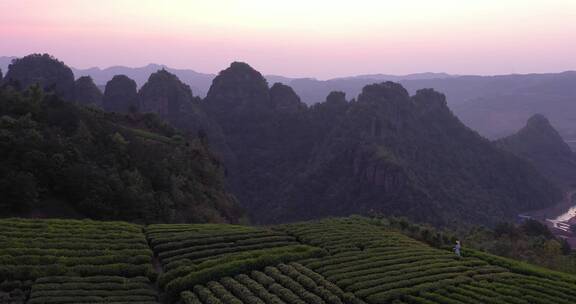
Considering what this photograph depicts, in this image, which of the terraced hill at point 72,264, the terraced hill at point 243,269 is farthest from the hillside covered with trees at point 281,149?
the terraced hill at point 243,269

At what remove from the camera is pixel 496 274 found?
1524 inches

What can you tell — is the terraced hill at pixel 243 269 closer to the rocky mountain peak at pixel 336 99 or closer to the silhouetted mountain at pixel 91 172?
the silhouetted mountain at pixel 91 172

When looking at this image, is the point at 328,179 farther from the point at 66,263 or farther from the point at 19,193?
the point at 66,263

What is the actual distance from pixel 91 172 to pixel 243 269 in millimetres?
25695

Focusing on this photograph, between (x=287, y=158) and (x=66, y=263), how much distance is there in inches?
4293

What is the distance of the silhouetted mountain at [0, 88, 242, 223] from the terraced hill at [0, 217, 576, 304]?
9.56m

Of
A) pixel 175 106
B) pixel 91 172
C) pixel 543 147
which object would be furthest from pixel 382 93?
pixel 91 172

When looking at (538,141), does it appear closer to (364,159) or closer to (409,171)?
(409,171)

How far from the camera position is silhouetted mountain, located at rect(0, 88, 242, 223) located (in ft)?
170

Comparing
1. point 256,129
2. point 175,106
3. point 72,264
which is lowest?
point 256,129

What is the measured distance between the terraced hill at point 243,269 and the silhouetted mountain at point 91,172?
956 cm

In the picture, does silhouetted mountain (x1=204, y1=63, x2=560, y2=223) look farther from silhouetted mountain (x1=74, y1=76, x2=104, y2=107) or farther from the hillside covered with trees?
silhouetted mountain (x1=74, y1=76, x2=104, y2=107)

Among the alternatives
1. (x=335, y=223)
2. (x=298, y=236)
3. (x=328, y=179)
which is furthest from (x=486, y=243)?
(x=328, y=179)

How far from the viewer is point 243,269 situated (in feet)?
117
